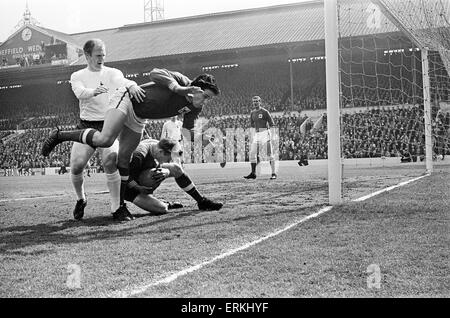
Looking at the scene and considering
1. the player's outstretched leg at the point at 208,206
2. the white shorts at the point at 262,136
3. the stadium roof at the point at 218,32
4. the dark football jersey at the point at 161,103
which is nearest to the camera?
the dark football jersey at the point at 161,103

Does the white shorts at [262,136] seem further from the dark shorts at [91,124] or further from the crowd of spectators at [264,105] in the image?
the crowd of spectators at [264,105]

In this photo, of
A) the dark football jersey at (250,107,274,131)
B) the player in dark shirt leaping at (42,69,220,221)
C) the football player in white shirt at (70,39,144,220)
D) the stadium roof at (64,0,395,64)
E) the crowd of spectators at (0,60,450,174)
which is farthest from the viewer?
the stadium roof at (64,0,395,64)

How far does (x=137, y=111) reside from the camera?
5.30 m

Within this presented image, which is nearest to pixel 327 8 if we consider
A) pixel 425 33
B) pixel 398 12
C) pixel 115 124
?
pixel 115 124

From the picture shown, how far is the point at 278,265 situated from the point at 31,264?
5.21ft

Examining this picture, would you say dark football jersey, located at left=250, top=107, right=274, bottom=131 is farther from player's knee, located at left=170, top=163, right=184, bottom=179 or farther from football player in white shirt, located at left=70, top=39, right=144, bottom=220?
football player in white shirt, located at left=70, top=39, right=144, bottom=220

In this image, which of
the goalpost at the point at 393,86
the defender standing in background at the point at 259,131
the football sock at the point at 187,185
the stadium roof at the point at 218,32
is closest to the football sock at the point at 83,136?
the football sock at the point at 187,185

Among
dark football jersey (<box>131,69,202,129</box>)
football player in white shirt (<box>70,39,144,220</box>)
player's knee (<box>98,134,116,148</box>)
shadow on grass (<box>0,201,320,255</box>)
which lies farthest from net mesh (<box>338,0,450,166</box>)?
player's knee (<box>98,134,116,148</box>)

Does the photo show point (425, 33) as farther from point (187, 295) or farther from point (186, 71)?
point (186, 71)

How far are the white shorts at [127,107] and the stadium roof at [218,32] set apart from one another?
19.0 metres

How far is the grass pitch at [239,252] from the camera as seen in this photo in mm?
2615

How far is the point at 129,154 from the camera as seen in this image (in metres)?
5.43

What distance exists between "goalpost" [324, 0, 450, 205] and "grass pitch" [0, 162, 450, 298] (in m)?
1.23

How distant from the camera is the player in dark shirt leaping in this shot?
16.8 feet
